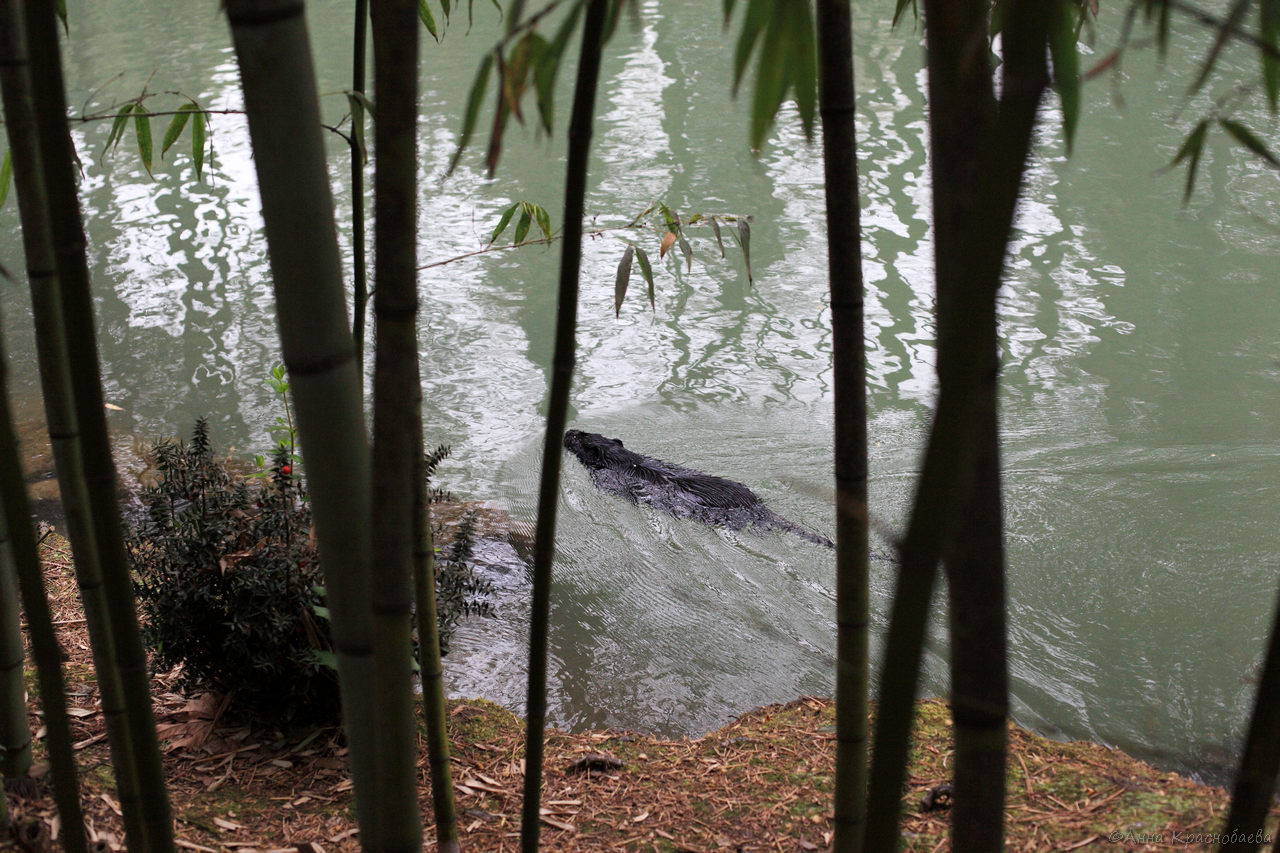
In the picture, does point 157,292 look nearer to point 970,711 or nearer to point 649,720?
point 649,720

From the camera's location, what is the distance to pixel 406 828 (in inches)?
34.1

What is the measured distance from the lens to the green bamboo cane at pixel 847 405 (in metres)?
1.03

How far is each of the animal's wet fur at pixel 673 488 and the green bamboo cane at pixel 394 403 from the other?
3.88m

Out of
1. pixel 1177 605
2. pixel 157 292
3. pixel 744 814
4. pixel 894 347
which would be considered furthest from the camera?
pixel 157 292

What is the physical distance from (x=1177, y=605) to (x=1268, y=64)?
127 inches

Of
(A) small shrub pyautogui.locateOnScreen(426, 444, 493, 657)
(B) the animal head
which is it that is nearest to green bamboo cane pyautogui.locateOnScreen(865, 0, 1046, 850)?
(A) small shrub pyautogui.locateOnScreen(426, 444, 493, 657)

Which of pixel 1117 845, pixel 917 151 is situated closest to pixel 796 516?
pixel 1117 845

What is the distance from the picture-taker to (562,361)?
0.94 meters

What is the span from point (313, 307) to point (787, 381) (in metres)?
5.34

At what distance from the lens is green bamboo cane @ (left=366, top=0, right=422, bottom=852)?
Answer: 73cm

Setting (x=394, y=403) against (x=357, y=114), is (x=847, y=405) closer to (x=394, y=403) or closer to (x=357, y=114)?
(x=394, y=403)

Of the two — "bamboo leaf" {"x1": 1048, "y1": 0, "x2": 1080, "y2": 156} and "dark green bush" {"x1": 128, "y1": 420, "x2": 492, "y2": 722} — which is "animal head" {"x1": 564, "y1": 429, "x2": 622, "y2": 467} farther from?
"bamboo leaf" {"x1": 1048, "y1": 0, "x2": 1080, "y2": 156}

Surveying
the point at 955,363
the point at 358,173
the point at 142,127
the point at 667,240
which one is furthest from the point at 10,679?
the point at 955,363

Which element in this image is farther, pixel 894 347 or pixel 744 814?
pixel 894 347
